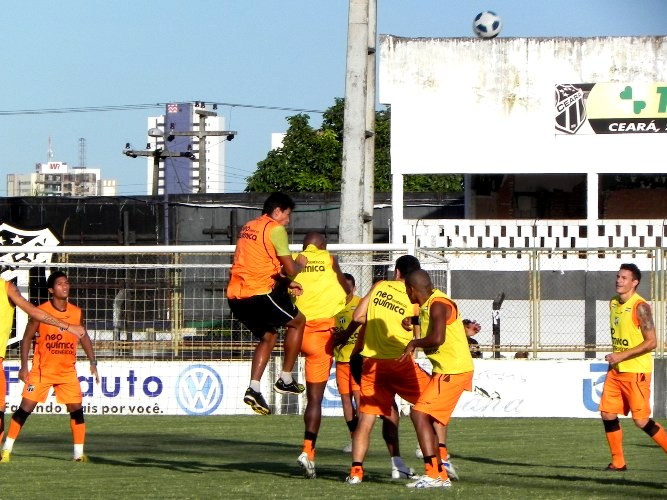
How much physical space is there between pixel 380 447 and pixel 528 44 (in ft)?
49.5

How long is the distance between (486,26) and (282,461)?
17299 millimetres

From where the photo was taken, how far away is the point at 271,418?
20.8 metres

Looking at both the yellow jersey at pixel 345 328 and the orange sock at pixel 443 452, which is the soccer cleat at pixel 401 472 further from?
the yellow jersey at pixel 345 328

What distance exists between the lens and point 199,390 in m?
21.6

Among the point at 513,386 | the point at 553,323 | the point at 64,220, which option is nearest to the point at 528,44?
the point at 553,323

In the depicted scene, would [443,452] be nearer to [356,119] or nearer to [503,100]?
[356,119]

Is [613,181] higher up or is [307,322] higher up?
[613,181]

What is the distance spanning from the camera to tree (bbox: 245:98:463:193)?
63125 millimetres

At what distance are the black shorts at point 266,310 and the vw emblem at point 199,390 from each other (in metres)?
10.1

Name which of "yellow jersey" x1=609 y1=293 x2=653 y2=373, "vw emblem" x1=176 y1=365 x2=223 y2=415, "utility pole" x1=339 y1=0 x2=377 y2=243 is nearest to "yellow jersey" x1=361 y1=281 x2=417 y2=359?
"yellow jersey" x1=609 y1=293 x2=653 y2=373

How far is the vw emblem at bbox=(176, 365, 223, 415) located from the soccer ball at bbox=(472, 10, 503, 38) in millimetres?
11480

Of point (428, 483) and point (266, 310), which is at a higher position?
point (266, 310)

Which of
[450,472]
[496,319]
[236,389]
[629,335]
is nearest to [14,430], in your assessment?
[450,472]

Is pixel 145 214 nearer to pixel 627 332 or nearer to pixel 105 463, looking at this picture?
pixel 105 463
